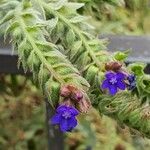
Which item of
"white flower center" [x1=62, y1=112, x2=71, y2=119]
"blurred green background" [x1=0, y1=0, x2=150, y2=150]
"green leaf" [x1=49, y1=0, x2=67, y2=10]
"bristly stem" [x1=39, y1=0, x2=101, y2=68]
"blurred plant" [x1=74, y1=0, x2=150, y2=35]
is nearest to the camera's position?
"white flower center" [x1=62, y1=112, x2=71, y2=119]

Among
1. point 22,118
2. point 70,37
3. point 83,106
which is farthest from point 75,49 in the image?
point 22,118

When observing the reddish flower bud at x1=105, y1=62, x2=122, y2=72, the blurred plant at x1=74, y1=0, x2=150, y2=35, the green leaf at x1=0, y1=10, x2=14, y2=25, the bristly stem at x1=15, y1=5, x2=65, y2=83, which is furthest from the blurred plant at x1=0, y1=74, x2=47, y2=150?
the reddish flower bud at x1=105, y1=62, x2=122, y2=72

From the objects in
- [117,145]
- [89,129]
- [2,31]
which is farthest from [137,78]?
[117,145]

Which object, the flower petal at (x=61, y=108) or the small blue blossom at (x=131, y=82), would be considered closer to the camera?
the flower petal at (x=61, y=108)

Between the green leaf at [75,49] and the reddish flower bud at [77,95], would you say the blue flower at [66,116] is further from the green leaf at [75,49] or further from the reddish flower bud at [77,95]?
the green leaf at [75,49]

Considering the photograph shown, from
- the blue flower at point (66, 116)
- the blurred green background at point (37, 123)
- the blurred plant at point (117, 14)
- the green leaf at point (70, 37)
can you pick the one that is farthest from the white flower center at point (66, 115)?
the blurred green background at point (37, 123)

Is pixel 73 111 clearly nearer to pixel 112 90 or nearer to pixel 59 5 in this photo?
pixel 112 90

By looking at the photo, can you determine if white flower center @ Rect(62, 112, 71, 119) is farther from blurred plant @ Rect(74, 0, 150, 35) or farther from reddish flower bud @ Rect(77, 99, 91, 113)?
blurred plant @ Rect(74, 0, 150, 35)
